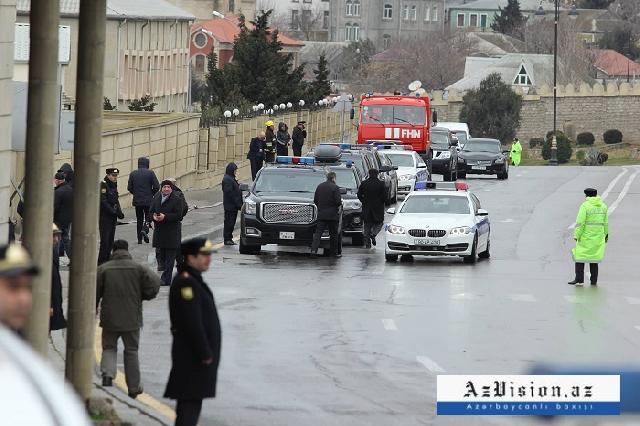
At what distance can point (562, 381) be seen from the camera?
9.73m

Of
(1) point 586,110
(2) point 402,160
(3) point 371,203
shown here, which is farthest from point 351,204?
(1) point 586,110

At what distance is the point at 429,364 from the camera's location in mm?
16016

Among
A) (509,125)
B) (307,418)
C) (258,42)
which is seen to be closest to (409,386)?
(307,418)

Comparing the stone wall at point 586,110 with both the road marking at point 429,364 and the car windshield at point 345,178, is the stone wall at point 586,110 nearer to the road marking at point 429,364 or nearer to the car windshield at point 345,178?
the car windshield at point 345,178

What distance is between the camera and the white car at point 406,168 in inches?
1780

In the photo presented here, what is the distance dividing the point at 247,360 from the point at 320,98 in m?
61.1

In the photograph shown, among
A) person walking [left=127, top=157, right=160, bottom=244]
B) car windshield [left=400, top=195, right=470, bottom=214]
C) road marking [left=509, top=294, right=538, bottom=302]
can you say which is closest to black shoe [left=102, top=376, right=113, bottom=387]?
road marking [left=509, top=294, right=538, bottom=302]

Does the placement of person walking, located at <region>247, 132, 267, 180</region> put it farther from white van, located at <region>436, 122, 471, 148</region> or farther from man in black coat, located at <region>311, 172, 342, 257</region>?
white van, located at <region>436, 122, 471, 148</region>

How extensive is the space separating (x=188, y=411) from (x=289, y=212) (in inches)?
744

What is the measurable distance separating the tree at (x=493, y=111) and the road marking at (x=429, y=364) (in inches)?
4269

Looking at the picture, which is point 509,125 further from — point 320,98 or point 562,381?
point 562,381

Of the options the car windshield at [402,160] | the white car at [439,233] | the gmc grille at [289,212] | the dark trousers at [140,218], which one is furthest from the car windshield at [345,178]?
the car windshield at [402,160]

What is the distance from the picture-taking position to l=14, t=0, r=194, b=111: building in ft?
257

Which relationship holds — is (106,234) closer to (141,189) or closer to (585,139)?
(141,189)
